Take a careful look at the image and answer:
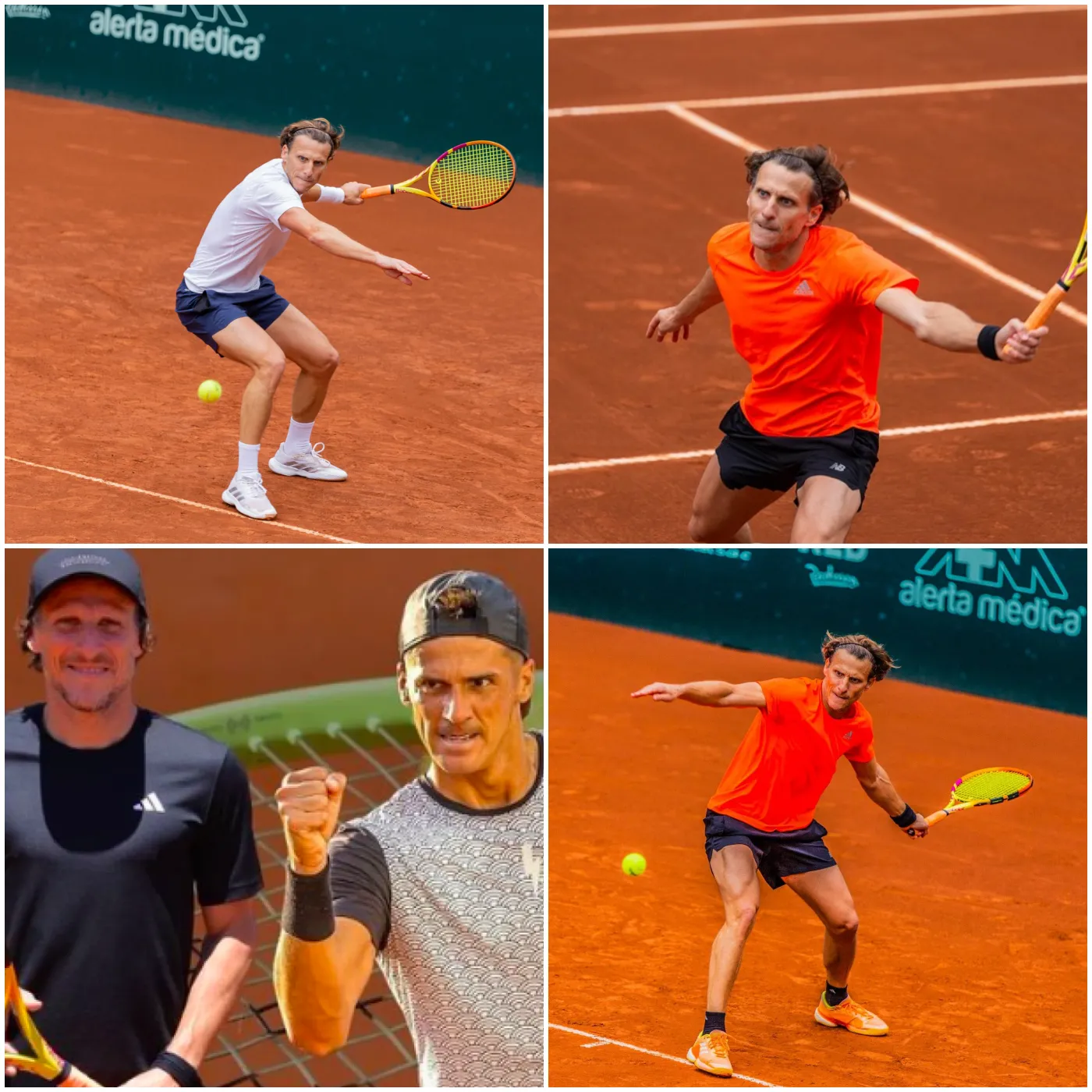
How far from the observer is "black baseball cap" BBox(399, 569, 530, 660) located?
4371 mm

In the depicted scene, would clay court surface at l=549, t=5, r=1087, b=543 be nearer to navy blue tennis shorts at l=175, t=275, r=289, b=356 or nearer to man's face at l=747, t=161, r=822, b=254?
navy blue tennis shorts at l=175, t=275, r=289, b=356

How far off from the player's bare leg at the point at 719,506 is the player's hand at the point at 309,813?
214cm

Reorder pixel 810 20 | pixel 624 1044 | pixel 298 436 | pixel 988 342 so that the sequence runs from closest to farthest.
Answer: pixel 988 342 < pixel 624 1044 < pixel 298 436 < pixel 810 20

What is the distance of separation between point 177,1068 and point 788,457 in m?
2.45

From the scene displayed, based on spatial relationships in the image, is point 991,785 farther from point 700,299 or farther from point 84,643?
point 84,643

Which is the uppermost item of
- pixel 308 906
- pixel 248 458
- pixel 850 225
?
pixel 850 225

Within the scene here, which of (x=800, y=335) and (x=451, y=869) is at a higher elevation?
(x=800, y=335)

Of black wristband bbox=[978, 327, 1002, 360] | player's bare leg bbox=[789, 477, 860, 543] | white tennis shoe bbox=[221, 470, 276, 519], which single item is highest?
black wristband bbox=[978, 327, 1002, 360]

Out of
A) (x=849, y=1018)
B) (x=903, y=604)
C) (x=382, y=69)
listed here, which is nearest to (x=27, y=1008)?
(x=849, y=1018)

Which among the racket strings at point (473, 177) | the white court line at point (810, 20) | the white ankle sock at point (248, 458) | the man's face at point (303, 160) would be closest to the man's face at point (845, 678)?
the man's face at point (303, 160)

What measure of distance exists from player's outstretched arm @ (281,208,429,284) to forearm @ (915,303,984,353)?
140 cm

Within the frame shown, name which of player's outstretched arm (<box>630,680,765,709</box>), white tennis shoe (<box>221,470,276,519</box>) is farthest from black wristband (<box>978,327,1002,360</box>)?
white tennis shoe (<box>221,470,276,519</box>)

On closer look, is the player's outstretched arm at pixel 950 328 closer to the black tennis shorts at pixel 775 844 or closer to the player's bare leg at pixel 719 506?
the player's bare leg at pixel 719 506

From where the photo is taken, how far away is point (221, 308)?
6320 mm
